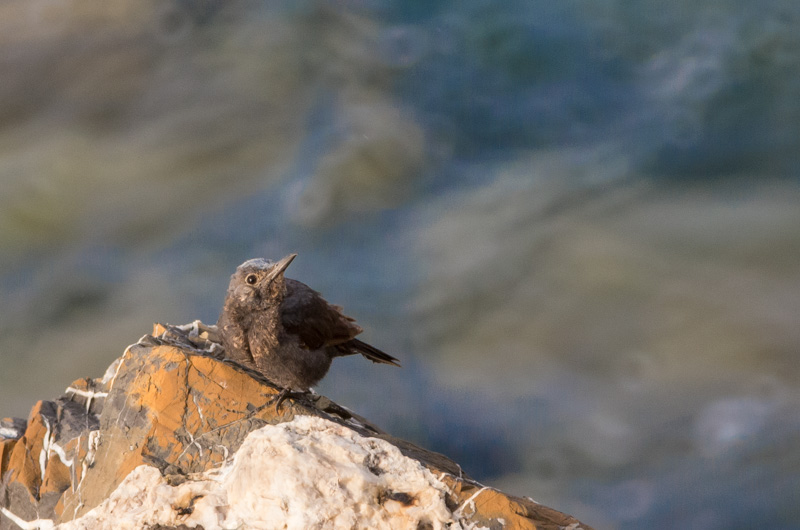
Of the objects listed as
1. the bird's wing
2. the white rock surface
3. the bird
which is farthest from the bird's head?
the white rock surface

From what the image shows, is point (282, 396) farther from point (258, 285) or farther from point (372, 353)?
point (372, 353)

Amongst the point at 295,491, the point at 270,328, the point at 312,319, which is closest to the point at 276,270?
the point at 270,328

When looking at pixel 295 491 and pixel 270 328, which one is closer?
pixel 295 491

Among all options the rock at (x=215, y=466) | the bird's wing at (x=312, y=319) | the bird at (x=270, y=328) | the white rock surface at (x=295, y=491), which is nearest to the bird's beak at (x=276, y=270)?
the bird at (x=270, y=328)

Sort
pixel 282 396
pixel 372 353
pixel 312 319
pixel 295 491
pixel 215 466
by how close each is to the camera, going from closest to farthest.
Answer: pixel 295 491 → pixel 215 466 → pixel 282 396 → pixel 312 319 → pixel 372 353

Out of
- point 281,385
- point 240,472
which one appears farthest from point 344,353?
point 240,472

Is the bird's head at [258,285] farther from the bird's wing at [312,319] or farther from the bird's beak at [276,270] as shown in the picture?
the bird's wing at [312,319]

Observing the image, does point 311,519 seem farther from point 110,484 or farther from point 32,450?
point 32,450
